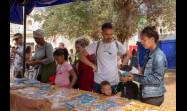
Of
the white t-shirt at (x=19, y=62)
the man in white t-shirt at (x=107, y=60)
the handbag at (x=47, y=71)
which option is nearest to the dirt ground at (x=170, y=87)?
the white t-shirt at (x=19, y=62)

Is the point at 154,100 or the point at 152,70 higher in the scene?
the point at 152,70

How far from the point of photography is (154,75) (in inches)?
117

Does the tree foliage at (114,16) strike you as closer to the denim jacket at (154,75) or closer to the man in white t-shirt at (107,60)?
the man in white t-shirt at (107,60)

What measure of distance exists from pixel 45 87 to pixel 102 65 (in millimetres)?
634

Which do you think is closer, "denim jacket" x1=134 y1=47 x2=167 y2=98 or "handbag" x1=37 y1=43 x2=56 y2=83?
"denim jacket" x1=134 y1=47 x2=167 y2=98

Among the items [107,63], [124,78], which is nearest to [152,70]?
[124,78]

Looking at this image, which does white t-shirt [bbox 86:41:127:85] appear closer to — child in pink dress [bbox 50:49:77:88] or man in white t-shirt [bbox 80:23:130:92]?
man in white t-shirt [bbox 80:23:130:92]

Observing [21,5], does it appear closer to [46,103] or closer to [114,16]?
[46,103]

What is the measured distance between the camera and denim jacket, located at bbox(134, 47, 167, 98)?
2965 millimetres

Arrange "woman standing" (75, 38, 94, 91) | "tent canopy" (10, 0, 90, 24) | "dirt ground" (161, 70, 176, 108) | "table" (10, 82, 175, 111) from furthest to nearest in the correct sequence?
"dirt ground" (161, 70, 176, 108) → "tent canopy" (10, 0, 90, 24) → "woman standing" (75, 38, 94, 91) → "table" (10, 82, 175, 111)

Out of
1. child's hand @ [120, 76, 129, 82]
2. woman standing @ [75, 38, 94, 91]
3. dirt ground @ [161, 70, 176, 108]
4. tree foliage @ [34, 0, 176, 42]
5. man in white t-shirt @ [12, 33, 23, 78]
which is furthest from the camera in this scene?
tree foliage @ [34, 0, 176, 42]

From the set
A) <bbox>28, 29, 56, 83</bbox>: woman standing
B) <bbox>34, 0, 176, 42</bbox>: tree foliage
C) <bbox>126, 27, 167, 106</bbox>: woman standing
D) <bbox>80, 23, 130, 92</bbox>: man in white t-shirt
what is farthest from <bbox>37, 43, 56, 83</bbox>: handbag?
<bbox>34, 0, 176, 42</bbox>: tree foliage

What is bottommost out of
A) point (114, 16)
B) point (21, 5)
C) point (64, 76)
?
point (64, 76)

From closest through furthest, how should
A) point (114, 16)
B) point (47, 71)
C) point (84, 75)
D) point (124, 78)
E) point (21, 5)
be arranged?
point (124, 78) < point (84, 75) < point (47, 71) < point (21, 5) < point (114, 16)
